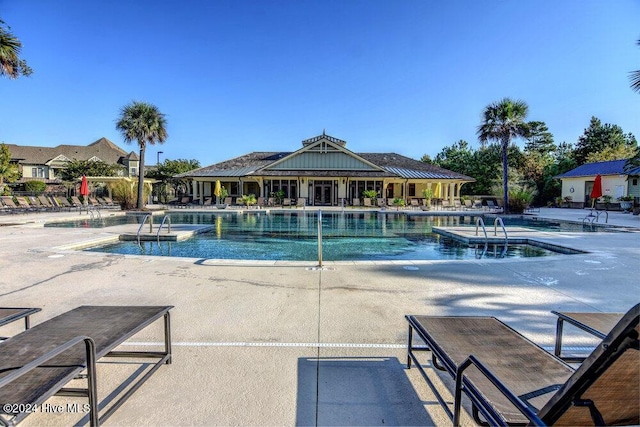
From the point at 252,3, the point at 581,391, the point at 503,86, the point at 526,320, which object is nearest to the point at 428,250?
the point at 526,320

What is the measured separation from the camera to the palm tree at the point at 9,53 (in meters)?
12.9

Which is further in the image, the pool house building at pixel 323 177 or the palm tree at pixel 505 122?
the pool house building at pixel 323 177

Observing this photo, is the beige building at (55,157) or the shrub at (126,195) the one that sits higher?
the beige building at (55,157)

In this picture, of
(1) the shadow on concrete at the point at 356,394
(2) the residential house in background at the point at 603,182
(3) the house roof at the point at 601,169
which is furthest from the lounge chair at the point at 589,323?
(3) the house roof at the point at 601,169

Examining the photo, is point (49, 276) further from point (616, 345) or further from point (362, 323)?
point (616, 345)

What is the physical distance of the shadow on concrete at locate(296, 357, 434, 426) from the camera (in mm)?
2350

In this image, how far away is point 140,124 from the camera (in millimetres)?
25094

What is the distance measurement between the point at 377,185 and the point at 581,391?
32787 millimetres

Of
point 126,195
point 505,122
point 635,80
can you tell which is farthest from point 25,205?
point 635,80

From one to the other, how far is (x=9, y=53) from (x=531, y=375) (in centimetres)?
1781

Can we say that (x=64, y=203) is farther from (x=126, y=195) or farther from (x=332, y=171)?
(x=332, y=171)

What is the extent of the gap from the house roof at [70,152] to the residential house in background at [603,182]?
58360 millimetres

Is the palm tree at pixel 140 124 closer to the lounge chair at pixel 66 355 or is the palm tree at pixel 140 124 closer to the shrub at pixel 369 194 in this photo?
the shrub at pixel 369 194

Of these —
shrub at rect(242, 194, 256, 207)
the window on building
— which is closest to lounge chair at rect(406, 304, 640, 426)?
shrub at rect(242, 194, 256, 207)
